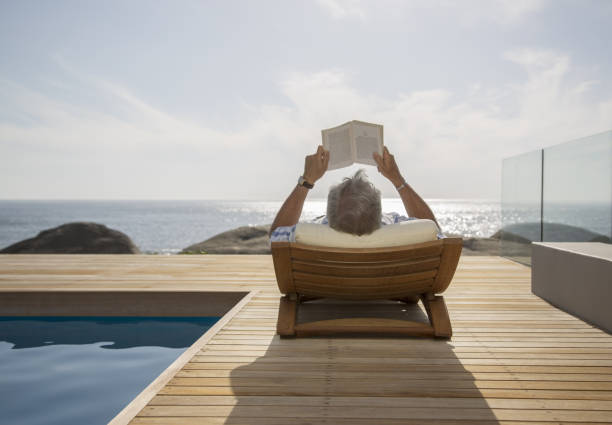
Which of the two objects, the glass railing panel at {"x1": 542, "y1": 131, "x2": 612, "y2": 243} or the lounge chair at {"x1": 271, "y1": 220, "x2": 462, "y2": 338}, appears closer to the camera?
the lounge chair at {"x1": 271, "y1": 220, "x2": 462, "y2": 338}

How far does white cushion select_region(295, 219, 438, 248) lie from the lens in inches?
78.7

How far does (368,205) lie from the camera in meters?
2.01

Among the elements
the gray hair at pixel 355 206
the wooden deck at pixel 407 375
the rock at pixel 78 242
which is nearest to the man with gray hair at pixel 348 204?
the gray hair at pixel 355 206

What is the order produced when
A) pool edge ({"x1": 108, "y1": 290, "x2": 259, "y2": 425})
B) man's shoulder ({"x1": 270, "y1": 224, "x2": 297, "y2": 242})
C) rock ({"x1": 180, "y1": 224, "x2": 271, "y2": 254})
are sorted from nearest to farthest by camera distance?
1. pool edge ({"x1": 108, "y1": 290, "x2": 259, "y2": 425})
2. man's shoulder ({"x1": 270, "y1": 224, "x2": 297, "y2": 242})
3. rock ({"x1": 180, "y1": 224, "x2": 271, "y2": 254})

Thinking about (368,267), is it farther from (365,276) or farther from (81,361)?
(81,361)

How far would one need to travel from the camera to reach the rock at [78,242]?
917 centimetres

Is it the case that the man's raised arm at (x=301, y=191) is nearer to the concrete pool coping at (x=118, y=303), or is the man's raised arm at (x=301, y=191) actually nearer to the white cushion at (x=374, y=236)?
the white cushion at (x=374, y=236)

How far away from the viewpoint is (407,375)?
5.54 ft

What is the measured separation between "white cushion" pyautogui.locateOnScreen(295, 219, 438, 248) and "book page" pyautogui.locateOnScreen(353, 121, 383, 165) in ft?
2.50

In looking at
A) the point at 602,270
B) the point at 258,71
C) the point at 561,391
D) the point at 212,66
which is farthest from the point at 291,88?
the point at 561,391

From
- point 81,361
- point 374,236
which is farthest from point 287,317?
point 81,361

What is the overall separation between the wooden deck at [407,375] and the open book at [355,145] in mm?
1115

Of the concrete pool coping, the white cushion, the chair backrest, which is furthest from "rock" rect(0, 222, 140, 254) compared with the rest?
the white cushion

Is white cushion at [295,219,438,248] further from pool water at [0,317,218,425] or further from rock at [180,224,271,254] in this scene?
rock at [180,224,271,254]
